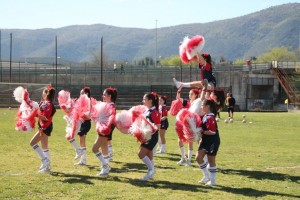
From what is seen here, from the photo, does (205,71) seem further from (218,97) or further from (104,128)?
(104,128)

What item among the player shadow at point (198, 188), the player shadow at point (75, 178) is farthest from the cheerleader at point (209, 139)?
the player shadow at point (75, 178)

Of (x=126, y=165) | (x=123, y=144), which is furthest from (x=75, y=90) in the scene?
(x=126, y=165)

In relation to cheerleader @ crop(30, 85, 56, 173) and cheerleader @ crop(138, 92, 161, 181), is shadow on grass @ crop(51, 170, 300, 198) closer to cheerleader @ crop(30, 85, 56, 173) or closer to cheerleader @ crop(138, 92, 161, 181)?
cheerleader @ crop(138, 92, 161, 181)

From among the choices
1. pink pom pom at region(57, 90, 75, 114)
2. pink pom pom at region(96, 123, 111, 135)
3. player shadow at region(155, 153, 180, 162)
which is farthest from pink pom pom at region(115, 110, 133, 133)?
player shadow at region(155, 153, 180, 162)

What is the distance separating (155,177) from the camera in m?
10.9

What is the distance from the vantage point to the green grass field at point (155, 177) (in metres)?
9.15

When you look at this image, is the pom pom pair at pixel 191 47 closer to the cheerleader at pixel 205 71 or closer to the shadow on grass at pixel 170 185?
the cheerleader at pixel 205 71

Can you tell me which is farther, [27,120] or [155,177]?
[27,120]

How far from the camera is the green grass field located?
915cm

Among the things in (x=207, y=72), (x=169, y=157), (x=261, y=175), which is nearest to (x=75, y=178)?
(x=207, y=72)

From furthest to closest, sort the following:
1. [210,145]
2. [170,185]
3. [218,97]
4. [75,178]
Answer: [218,97], [75,178], [210,145], [170,185]

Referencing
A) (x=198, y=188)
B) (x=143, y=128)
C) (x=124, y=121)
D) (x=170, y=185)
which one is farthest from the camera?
(x=124, y=121)

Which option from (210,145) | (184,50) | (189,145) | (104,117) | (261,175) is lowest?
(261,175)

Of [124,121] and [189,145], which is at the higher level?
[124,121]
